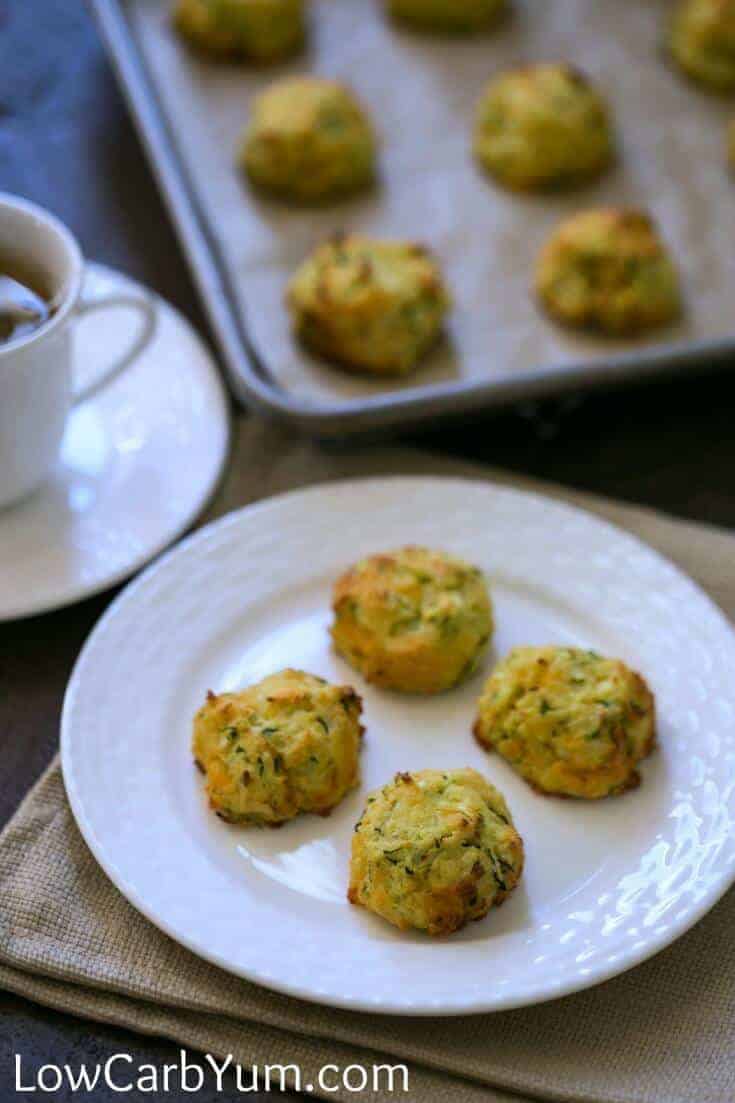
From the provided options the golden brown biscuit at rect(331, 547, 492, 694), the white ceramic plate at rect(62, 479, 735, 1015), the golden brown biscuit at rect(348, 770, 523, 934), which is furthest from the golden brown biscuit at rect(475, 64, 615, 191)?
the golden brown biscuit at rect(348, 770, 523, 934)

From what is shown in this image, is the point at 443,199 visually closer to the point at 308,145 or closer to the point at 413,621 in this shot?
the point at 308,145

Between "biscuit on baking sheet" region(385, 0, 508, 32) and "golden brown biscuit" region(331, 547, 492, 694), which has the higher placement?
"biscuit on baking sheet" region(385, 0, 508, 32)

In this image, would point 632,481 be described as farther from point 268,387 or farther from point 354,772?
point 354,772

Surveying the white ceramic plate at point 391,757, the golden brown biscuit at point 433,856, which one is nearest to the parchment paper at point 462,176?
the white ceramic plate at point 391,757

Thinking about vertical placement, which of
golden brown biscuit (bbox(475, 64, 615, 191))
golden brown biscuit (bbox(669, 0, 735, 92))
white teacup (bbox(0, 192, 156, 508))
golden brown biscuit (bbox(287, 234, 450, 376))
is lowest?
golden brown biscuit (bbox(669, 0, 735, 92))

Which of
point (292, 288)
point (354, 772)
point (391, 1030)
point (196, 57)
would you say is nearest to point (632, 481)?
point (292, 288)

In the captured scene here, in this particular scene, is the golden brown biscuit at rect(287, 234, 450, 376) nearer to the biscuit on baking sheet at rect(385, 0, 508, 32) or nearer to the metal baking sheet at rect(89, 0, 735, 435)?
the metal baking sheet at rect(89, 0, 735, 435)

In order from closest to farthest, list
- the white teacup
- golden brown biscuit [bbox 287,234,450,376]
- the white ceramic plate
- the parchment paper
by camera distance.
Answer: the white ceramic plate, the white teacup, golden brown biscuit [bbox 287,234,450,376], the parchment paper

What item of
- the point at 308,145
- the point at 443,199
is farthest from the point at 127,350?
the point at 443,199
